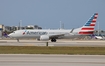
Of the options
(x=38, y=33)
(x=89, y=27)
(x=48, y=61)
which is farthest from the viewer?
(x=89, y=27)

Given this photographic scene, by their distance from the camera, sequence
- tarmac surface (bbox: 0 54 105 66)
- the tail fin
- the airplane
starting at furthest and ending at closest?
1. the tail fin
2. the airplane
3. tarmac surface (bbox: 0 54 105 66)

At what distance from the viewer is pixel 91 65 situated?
55.0ft

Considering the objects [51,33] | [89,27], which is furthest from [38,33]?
[89,27]

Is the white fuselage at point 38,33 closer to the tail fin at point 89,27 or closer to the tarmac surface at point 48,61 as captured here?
the tail fin at point 89,27

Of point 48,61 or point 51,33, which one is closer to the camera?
point 48,61

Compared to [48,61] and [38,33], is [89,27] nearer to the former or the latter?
[38,33]

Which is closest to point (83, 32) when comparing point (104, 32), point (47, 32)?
point (47, 32)


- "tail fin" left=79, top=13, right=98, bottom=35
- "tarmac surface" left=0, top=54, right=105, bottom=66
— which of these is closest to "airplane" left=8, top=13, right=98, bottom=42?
"tail fin" left=79, top=13, right=98, bottom=35

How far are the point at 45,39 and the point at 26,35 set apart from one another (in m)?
4.39

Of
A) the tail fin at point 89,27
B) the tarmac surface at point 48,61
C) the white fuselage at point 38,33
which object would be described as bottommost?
the tarmac surface at point 48,61

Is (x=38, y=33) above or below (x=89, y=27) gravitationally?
below

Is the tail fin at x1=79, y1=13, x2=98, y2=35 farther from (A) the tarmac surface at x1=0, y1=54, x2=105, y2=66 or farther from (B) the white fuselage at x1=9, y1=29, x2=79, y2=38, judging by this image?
(A) the tarmac surface at x1=0, y1=54, x2=105, y2=66

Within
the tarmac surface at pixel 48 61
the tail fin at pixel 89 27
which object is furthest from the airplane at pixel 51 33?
the tarmac surface at pixel 48 61

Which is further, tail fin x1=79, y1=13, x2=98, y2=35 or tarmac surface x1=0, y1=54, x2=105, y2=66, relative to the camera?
tail fin x1=79, y1=13, x2=98, y2=35
